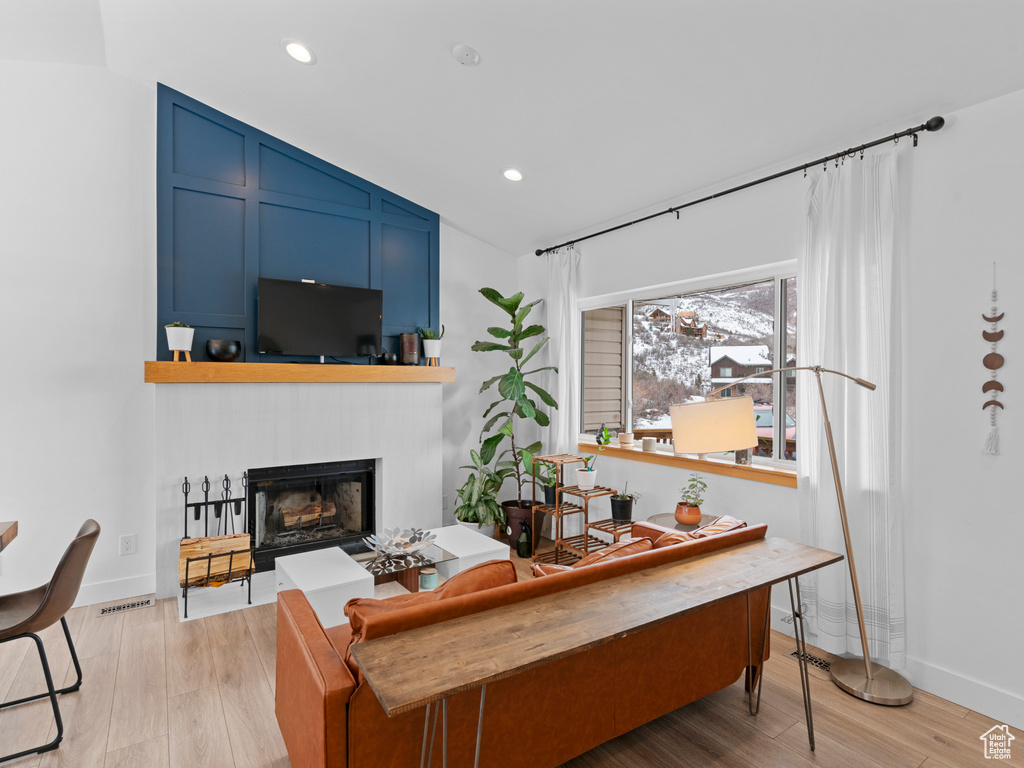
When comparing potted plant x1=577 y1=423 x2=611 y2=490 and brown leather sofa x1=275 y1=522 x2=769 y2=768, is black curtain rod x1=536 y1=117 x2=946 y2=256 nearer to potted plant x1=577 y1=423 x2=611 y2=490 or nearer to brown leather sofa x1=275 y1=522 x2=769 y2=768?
potted plant x1=577 y1=423 x2=611 y2=490

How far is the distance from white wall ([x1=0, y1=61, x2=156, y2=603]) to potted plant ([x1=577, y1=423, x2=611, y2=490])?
300 cm

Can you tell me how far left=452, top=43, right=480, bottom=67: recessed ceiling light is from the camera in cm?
273

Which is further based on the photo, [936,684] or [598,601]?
[936,684]

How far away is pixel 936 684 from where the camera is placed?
8.39 ft

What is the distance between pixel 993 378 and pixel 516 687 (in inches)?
93.9

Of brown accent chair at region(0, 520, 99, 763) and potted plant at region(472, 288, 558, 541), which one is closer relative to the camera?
brown accent chair at region(0, 520, 99, 763)

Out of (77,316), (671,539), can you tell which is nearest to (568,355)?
(671,539)

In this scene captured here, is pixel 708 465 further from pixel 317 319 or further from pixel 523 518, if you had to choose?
pixel 317 319

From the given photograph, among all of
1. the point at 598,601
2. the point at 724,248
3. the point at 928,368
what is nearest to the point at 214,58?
the point at 724,248

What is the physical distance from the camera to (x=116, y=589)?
11.9 ft

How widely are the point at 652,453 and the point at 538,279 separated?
206 centimetres

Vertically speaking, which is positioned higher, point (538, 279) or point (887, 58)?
point (887, 58)

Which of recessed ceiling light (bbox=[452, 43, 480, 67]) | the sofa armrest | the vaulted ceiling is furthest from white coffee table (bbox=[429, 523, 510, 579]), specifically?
recessed ceiling light (bbox=[452, 43, 480, 67])

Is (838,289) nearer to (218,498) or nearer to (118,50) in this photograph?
(218,498)
